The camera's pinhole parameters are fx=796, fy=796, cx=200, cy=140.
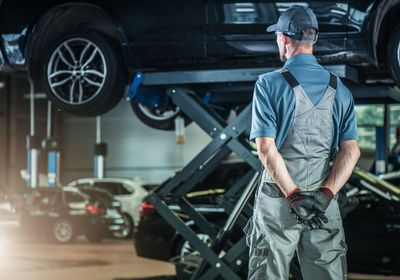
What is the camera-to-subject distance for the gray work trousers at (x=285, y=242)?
3.62 metres

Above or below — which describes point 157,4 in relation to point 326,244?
above

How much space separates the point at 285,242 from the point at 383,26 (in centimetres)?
271

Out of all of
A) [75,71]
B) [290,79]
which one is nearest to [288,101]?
[290,79]

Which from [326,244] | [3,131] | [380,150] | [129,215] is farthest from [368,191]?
[3,131]

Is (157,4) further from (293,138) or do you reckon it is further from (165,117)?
(293,138)

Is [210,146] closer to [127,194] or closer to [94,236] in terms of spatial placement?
[94,236]

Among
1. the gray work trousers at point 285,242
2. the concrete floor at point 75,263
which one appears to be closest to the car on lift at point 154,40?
the gray work trousers at point 285,242

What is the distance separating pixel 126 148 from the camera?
Answer: 2842 centimetres

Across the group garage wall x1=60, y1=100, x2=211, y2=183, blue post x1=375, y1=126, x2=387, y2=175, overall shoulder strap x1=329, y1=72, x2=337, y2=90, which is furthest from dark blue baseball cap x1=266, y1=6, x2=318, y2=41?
garage wall x1=60, y1=100, x2=211, y2=183

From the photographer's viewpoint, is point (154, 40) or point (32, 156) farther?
point (32, 156)

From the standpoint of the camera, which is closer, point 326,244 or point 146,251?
point 326,244

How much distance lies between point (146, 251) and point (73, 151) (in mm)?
20155

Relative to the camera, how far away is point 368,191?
847cm

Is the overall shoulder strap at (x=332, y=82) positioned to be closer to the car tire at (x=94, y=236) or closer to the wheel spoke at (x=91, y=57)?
the wheel spoke at (x=91, y=57)
